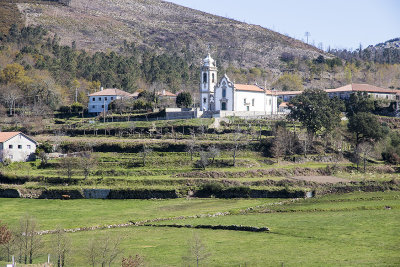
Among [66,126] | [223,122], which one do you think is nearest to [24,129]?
[66,126]

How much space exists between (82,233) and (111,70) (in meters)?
85.9

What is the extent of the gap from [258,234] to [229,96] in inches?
2031

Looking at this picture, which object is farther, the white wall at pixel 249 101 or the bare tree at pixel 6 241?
the white wall at pixel 249 101

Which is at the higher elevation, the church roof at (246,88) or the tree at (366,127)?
the church roof at (246,88)

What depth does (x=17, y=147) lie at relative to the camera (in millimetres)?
74125

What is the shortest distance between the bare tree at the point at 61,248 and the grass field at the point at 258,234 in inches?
31.7

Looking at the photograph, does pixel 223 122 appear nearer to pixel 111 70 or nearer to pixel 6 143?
pixel 6 143

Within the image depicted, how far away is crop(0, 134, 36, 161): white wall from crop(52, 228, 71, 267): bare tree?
38.4 m

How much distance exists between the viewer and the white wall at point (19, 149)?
7331cm

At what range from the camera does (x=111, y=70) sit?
127438 mm

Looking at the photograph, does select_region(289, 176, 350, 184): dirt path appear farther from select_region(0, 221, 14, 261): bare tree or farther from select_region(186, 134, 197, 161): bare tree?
select_region(0, 221, 14, 261): bare tree

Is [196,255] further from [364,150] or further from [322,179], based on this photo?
[364,150]

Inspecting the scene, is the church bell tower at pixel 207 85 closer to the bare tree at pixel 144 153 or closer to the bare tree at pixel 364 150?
the bare tree at pixel 144 153

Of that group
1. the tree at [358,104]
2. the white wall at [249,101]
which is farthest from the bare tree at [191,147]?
the tree at [358,104]
